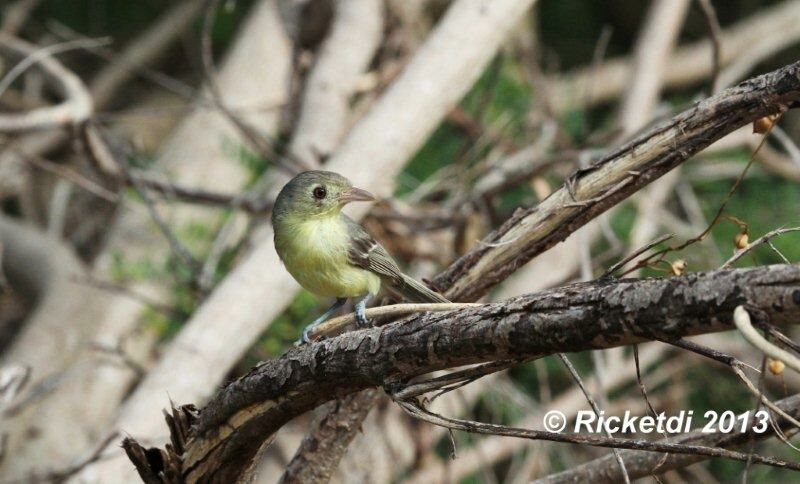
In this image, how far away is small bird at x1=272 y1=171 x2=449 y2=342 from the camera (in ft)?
11.2

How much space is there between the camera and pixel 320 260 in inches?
134

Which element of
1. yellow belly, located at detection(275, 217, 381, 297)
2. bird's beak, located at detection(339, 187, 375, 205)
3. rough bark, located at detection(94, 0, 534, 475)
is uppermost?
rough bark, located at detection(94, 0, 534, 475)

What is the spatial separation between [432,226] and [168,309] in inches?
56.4

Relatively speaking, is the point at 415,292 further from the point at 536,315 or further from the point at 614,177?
the point at 536,315

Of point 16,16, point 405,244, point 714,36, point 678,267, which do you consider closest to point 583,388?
point 678,267

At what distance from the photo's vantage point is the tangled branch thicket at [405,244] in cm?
211

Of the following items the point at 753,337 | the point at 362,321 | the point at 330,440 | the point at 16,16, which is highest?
the point at 16,16

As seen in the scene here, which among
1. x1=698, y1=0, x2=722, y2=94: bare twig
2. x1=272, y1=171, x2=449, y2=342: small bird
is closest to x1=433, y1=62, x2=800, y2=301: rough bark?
x1=272, y1=171, x2=449, y2=342: small bird

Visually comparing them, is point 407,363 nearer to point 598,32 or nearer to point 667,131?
point 667,131

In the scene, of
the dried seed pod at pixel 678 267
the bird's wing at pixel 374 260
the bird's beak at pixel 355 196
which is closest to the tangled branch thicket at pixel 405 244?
the dried seed pod at pixel 678 267

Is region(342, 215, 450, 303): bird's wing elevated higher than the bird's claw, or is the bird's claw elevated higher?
region(342, 215, 450, 303): bird's wing

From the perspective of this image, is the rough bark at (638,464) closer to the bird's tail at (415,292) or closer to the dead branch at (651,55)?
the bird's tail at (415,292)

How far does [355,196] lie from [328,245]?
0.73ft

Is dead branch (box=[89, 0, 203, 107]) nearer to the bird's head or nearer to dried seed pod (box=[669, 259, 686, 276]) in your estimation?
the bird's head
